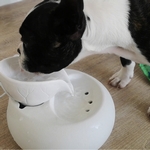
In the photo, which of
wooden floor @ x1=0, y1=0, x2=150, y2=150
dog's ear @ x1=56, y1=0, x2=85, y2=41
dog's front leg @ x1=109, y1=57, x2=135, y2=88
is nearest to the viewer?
dog's ear @ x1=56, y1=0, x2=85, y2=41

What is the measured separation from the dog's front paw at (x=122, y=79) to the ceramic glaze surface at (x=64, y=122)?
33cm

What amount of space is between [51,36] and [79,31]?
9 cm

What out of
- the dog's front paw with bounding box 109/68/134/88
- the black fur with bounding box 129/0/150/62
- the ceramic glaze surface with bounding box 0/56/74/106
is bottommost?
the dog's front paw with bounding box 109/68/134/88

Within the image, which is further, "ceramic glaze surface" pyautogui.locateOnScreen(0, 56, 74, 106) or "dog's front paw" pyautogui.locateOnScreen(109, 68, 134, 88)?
"dog's front paw" pyautogui.locateOnScreen(109, 68, 134, 88)

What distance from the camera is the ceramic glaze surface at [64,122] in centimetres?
97

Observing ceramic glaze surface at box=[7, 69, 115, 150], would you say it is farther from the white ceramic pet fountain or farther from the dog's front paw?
the dog's front paw

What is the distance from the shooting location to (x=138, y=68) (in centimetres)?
161

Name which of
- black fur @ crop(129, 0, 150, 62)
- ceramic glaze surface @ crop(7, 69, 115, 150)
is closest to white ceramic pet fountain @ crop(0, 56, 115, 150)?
ceramic glaze surface @ crop(7, 69, 115, 150)

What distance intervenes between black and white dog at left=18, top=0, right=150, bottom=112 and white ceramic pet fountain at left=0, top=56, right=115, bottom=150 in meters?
0.08

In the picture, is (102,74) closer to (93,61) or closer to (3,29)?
(93,61)

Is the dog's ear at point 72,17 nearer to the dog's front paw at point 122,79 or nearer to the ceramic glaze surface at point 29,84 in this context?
the ceramic glaze surface at point 29,84

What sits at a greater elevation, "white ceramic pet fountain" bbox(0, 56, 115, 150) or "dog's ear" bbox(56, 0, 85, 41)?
"dog's ear" bbox(56, 0, 85, 41)

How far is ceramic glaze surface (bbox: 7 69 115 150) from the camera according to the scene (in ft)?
3.18

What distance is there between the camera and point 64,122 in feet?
3.30
